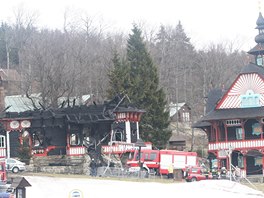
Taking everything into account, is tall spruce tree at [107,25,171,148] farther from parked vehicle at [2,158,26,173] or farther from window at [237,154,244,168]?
parked vehicle at [2,158,26,173]

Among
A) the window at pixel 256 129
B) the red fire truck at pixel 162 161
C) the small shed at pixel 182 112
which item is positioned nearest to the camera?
the red fire truck at pixel 162 161

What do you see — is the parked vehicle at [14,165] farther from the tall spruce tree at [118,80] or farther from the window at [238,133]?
the window at [238,133]

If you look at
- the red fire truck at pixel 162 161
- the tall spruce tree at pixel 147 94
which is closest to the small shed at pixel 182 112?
the tall spruce tree at pixel 147 94

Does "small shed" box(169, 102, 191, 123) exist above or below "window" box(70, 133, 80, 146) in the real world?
above

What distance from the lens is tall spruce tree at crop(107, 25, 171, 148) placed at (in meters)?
71.8

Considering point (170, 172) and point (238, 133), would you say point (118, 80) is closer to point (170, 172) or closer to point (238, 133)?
point (238, 133)

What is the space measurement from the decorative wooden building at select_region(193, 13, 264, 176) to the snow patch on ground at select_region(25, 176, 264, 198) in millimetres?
18893

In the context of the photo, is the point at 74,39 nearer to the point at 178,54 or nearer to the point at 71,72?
the point at 178,54

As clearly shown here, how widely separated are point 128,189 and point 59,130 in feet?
62.4

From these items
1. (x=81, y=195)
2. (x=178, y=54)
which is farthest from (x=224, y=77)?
(x=81, y=195)

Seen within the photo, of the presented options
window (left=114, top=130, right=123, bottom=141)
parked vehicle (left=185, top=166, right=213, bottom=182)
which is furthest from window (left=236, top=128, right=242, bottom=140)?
parked vehicle (left=185, top=166, right=213, bottom=182)

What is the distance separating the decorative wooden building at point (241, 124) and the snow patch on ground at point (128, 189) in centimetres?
1889

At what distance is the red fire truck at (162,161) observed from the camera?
184 feet

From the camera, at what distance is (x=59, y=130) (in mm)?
60844
